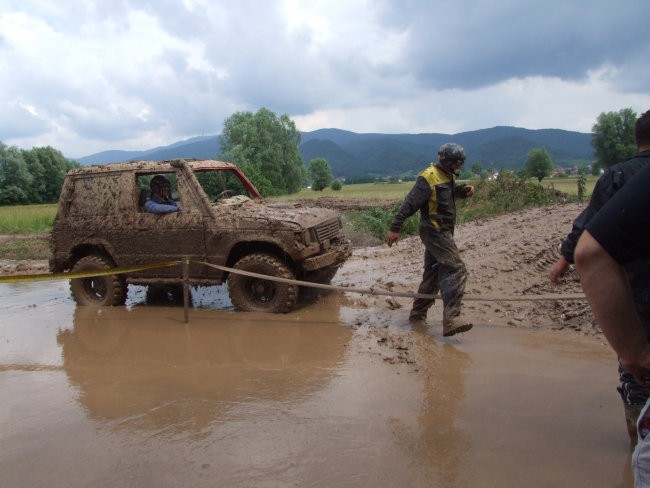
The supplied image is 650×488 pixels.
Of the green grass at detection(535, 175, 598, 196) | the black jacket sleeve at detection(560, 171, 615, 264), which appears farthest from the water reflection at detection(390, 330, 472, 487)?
the green grass at detection(535, 175, 598, 196)

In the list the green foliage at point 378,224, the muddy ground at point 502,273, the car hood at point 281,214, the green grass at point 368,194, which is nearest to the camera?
the muddy ground at point 502,273

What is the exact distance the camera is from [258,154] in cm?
5503

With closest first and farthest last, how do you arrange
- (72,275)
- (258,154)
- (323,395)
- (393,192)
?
(323,395)
(72,275)
(393,192)
(258,154)

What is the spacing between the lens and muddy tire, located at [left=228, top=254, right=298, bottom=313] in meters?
6.62

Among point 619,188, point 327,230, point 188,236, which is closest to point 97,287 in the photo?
point 188,236

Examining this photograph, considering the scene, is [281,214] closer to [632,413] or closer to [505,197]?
[632,413]

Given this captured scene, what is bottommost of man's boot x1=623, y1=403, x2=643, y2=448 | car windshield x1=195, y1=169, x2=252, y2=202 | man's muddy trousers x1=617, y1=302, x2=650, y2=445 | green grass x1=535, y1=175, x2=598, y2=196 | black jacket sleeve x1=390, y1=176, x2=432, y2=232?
man's boot x1=623, y1=403, x2=643, y2=448

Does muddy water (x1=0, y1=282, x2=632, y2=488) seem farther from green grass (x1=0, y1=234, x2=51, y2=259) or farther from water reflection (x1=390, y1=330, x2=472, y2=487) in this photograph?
green grass (x1=0, y1=234, x2=51, y2=259)

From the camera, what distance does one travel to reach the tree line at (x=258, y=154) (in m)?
54.6

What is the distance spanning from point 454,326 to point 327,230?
2282 millimetres

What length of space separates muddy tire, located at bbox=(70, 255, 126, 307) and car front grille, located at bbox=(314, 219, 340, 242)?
295cm

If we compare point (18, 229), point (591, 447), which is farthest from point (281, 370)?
point (18, 229)

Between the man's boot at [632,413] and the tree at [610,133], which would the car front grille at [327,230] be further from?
the tree at [610,133]

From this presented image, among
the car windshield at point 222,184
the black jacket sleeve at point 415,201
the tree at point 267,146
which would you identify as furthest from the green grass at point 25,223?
the tree at point 267,146
